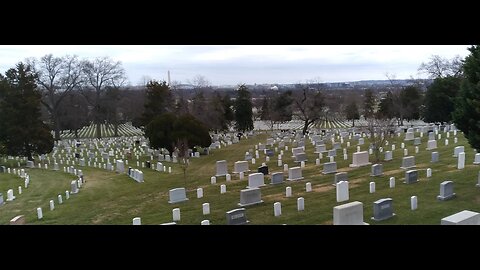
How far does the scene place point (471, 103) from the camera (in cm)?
1320

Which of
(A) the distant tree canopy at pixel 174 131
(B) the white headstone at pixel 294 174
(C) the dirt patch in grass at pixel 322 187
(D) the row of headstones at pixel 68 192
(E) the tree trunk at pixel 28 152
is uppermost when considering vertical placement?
(A) the distant tree canopy at pixel 174 131

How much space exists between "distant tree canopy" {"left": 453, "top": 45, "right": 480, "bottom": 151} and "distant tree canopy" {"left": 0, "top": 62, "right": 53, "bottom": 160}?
28.3m

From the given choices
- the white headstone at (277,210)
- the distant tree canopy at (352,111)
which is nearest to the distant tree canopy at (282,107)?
the distant tree canopy at (352,111)

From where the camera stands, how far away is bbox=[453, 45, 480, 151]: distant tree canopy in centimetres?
1327

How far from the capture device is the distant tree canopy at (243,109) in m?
48.8

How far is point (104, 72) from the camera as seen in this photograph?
187 feet

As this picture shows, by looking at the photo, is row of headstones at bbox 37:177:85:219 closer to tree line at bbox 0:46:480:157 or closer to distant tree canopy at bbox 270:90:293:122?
tree line at bbox 0:46:480:157

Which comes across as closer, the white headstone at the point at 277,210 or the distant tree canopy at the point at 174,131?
the white headstone at the point at 277,210

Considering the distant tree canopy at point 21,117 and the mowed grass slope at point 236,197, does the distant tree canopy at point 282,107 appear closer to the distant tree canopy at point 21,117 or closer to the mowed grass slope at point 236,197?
the mowed grass slope at point 236,197

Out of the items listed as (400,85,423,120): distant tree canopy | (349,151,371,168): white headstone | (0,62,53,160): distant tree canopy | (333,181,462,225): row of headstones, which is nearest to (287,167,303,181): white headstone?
(349,151,371,168): white headstone

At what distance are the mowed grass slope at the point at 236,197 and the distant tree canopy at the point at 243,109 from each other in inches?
1054

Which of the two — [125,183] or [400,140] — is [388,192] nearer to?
[125,183]

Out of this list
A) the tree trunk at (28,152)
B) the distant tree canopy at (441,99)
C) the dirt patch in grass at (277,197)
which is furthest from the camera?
the distant tree canopy at (441,99)

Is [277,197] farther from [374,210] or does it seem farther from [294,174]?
[374,210]
